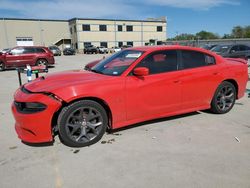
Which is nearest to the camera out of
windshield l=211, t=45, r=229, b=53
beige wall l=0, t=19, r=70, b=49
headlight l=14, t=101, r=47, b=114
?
headlight l=14, t=101, r=47, b=114

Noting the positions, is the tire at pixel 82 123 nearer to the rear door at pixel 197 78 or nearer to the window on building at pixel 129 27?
the rear door at pixel 197 78

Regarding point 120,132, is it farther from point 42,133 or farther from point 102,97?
point 42,133

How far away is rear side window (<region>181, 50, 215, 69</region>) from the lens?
4.62 metres

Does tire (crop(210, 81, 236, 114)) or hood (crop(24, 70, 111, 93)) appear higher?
hood (crop(24, 70, 111, 93))

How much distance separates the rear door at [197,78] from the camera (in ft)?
15.0

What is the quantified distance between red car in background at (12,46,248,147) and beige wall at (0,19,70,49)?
51976 millimetres

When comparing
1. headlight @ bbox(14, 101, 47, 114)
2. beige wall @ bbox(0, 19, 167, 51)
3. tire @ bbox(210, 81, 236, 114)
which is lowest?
tire @ bbox(210, 81, 236, 114)

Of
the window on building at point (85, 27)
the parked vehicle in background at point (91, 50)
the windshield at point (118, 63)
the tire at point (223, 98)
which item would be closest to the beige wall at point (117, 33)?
the window on building at point (85, 27)

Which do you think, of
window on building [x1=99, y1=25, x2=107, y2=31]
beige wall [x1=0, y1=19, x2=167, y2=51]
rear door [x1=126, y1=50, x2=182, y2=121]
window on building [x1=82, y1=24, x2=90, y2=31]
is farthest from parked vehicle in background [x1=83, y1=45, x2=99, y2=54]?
rear door [x1=126, y1=50, x2=182, y2=121]

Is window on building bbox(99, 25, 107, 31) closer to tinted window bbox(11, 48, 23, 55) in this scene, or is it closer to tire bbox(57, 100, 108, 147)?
tinted window bbox(11, 48, 23, 55)

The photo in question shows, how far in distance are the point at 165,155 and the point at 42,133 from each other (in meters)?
1.88

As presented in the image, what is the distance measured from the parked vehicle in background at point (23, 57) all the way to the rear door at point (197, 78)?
12.7m

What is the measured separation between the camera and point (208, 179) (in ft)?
9.34

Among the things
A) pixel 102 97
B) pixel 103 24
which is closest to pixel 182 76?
pixel 102 97
